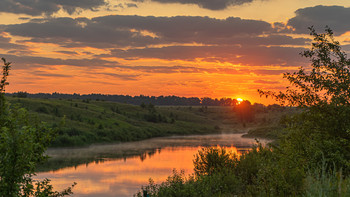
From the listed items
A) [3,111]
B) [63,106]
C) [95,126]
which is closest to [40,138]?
[3,111]

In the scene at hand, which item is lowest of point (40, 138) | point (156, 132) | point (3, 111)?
point (156, 132)

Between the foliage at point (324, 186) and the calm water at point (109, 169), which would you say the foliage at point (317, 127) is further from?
the calm water at point (109, 169)

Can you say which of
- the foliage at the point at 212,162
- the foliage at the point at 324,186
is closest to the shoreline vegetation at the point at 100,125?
the foliage at the point at 212,162

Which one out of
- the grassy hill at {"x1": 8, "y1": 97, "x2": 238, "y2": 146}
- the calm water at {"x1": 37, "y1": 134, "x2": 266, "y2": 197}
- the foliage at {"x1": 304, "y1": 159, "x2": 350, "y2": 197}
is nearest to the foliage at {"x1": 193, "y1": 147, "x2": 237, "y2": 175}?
the calm water at {"x1": 37, "y1": 134, "x2": 266, "y2": 197}

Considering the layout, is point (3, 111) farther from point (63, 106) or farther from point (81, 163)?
point (63, 106)

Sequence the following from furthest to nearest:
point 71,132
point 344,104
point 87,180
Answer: point 71,132 < point 87,180 < point 344,104

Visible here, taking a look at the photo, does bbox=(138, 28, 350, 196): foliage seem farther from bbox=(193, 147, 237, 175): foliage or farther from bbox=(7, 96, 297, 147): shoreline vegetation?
bbox=(7, 96, 297, 147): shoreline vegetation

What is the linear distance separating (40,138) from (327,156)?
9858mm

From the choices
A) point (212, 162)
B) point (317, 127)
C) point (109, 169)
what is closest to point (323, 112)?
point (317, 127)

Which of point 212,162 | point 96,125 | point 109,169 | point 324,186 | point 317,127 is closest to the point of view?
point 324,186

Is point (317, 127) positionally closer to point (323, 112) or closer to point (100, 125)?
point (323, 112)

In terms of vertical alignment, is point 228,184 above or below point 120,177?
above

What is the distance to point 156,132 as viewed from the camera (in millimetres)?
95062

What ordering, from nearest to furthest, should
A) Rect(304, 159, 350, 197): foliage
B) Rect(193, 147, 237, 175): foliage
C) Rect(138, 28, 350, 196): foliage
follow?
Rect(304, 159, 350, 197): foliage, Rect(138, 28, 350, 196): foliage, Rect(193, 147, 237, 175): foliage
